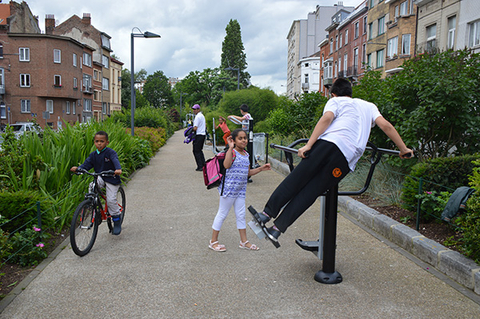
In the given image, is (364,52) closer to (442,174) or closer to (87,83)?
(87,83)

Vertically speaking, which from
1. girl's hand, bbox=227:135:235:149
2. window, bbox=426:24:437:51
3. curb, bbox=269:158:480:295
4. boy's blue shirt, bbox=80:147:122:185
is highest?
window, bbox=426:24:437:51

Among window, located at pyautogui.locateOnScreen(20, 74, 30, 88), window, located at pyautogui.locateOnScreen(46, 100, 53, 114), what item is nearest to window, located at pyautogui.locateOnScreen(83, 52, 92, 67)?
window, located at pyautogui.locateOnScreen(46, 100, 53, 114)

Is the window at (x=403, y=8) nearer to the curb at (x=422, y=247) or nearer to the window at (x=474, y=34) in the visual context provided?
the window at (x=474, y=34)

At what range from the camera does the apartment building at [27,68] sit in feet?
167

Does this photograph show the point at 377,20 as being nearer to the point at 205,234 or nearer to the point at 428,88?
the point at 428,88

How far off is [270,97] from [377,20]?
2081cm

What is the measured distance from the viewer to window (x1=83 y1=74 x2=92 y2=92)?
60356mm

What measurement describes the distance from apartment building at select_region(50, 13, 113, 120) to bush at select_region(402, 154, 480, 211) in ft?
195

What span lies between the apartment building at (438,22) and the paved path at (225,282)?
18152mm

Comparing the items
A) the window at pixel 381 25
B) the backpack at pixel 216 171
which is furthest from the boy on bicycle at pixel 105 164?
the window at pixel 381 25

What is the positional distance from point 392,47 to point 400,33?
2167 mm

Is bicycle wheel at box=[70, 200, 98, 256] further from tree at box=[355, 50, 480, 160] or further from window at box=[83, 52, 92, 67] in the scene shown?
window at box=[83, 52, 92, 67]

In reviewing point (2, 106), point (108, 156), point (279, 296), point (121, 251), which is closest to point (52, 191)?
point (108, 156)

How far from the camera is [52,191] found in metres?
6.32
